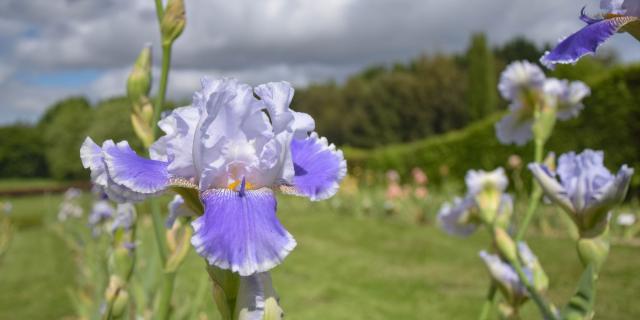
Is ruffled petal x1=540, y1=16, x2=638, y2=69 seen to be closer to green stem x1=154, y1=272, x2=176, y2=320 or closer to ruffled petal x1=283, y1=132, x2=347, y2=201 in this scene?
ruffled petal x1=283, y1=132, x2=347, y2=201

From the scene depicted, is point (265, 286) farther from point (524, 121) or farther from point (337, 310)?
point (337, 310)

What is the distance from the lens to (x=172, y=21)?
120cm

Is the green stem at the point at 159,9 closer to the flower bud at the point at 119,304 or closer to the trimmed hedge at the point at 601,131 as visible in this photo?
the flower bud at the point at 119,304

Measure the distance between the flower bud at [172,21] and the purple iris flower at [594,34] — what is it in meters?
0.77

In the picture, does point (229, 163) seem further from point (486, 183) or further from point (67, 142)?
point (67, 142)

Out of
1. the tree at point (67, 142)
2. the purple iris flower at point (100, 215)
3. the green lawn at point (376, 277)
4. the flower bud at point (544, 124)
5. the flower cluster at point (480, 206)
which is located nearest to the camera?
the flower cluster at point (480, 206)

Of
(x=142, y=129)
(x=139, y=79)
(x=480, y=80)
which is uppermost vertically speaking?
(x=139, y=79)

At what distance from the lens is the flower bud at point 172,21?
1198 mm

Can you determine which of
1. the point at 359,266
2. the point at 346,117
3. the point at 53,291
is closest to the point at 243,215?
the point at 359,266

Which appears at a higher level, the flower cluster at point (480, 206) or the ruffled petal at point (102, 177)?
the ruffled petal at point (102, 177)

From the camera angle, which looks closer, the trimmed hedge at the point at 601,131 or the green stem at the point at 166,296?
the green stem at the point at 166,296

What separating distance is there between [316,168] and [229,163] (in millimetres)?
135

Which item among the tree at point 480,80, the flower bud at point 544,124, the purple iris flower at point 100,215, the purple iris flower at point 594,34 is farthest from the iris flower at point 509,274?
the tree at point 480,80

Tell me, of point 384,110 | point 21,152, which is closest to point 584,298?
point 384,110
